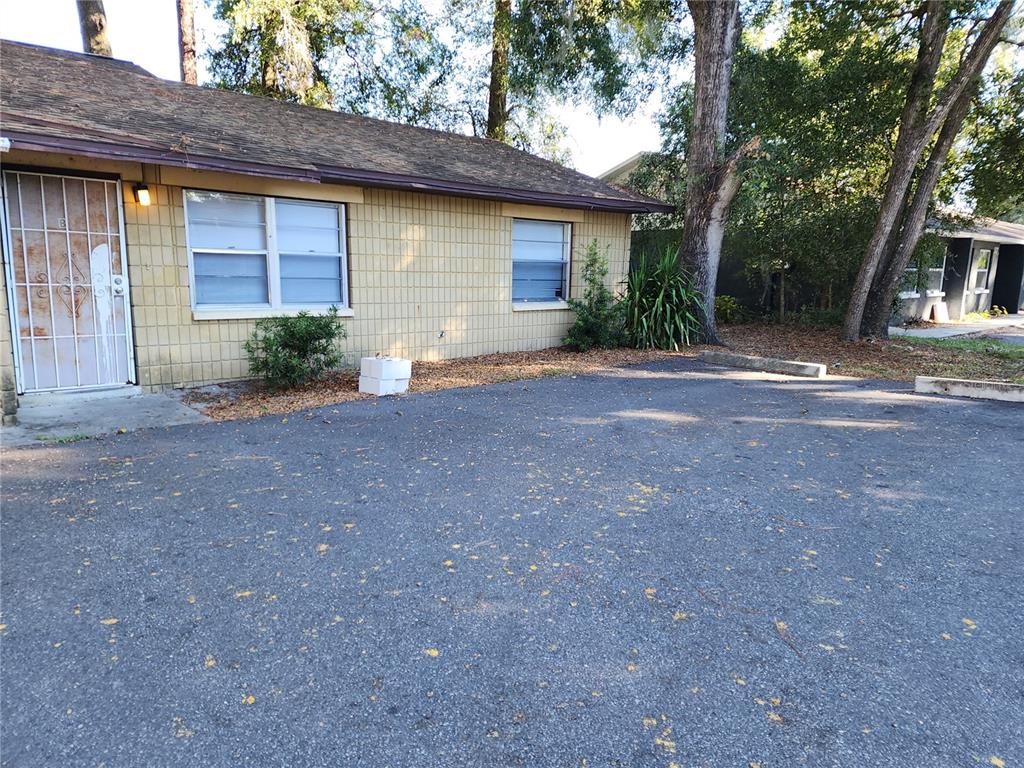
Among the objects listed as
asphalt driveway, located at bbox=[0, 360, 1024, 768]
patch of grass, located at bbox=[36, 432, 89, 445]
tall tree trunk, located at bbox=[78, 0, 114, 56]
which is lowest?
asphalt driveway, located at bbox=[0, 360, 1024, 768]

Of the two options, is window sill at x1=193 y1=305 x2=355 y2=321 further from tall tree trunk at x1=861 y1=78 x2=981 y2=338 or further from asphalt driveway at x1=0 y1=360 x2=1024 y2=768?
tall tree trunk at x1=861 y1=78 x2=981 y2=338

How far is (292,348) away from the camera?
7.68m

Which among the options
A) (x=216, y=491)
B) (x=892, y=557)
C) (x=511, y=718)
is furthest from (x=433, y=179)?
(x=511, y=718)

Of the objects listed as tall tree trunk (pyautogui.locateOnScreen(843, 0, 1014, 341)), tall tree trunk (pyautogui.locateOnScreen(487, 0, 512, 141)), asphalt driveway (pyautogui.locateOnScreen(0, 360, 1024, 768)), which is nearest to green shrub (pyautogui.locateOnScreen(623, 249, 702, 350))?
tall tree trunk (pyautogui.locateOnScreen(843, 0, 1014, 341))

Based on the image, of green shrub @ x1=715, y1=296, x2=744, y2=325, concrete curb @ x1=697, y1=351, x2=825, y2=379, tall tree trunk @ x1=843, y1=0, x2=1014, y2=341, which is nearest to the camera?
concrete curb @ x1=697, y1=351, x2=825, y2=379

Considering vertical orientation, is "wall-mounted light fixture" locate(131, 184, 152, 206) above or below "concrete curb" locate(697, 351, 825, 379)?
above

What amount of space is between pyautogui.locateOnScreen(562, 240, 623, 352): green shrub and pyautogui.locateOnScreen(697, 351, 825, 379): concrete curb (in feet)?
5.19

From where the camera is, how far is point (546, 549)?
144 inches

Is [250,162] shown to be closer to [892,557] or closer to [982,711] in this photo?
[892,557]

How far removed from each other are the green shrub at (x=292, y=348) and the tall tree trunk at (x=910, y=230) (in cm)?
1123

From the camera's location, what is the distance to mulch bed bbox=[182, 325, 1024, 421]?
7.27 m

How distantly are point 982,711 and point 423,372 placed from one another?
764 centimetres

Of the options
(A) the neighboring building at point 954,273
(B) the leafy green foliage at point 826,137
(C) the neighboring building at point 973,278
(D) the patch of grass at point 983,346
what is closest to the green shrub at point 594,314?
(B) the leafy green foliage at point 826,137

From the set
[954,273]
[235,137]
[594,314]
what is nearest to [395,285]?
[235,137]
